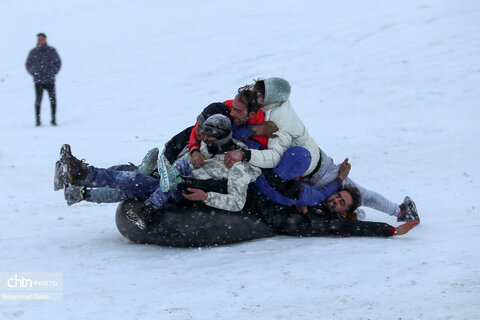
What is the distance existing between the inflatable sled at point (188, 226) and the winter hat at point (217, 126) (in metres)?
0.62

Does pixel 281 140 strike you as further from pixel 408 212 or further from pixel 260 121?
pixel 408 212

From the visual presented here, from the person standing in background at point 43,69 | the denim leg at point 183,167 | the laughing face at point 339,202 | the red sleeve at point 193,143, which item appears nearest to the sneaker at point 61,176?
the denim leg at point 183,167

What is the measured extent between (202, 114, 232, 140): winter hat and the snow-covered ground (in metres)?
0.97

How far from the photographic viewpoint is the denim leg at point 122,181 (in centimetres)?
527

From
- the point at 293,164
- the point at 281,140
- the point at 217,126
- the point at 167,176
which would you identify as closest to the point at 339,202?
the point at 293,164

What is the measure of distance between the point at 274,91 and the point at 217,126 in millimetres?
651

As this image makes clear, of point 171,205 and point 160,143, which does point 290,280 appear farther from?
point 160,143

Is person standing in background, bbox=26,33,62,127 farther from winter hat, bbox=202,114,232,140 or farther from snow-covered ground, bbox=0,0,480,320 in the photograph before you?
winter hat, bbox=202,114,232,140

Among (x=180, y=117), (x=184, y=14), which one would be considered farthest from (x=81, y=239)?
(x=184, y=14)

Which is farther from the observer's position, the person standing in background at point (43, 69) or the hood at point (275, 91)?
the person standing in background at point (43, 69)

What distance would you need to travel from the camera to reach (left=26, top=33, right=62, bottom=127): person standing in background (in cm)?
1243

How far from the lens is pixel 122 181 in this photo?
5.30 meters

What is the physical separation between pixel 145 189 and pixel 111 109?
28.1 feet

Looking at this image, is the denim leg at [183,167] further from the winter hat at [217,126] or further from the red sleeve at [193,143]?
the winter hat at [217,126]
